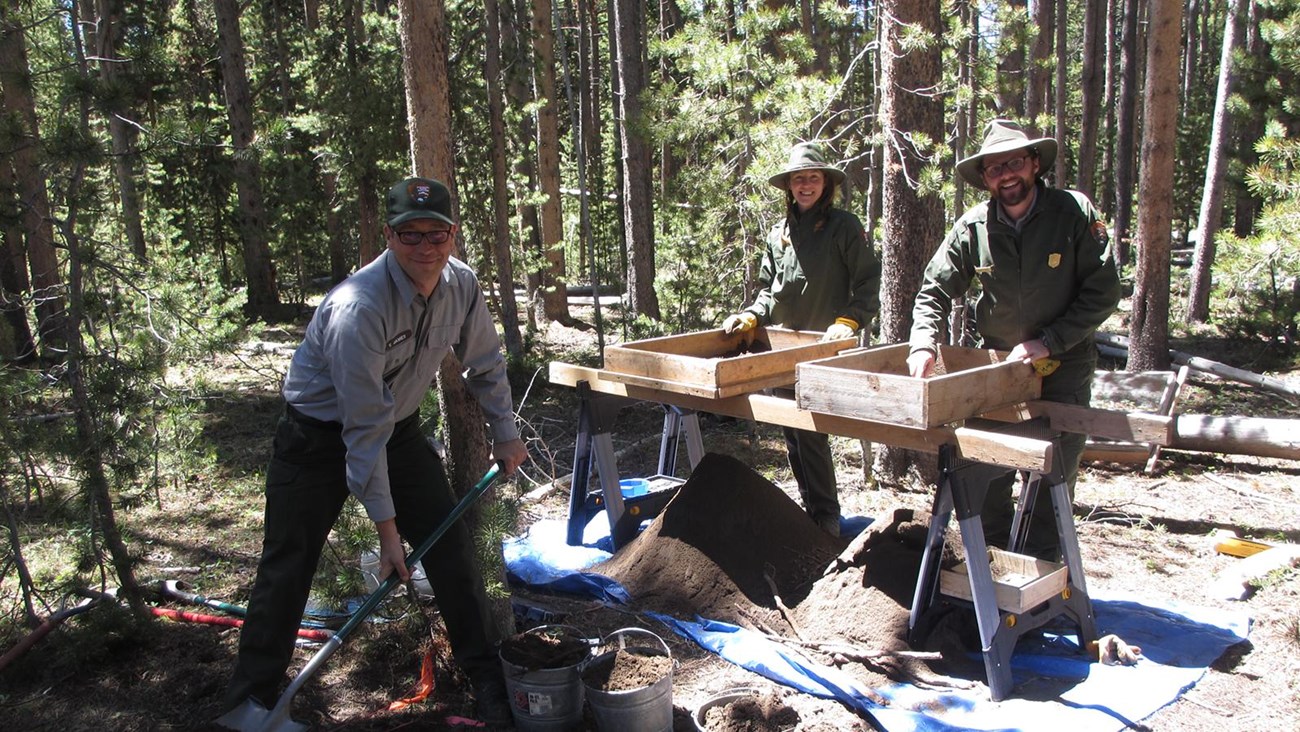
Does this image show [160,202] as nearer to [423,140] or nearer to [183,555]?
[183,555]

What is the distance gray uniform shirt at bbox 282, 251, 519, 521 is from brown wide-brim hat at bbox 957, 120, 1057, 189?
225 cm

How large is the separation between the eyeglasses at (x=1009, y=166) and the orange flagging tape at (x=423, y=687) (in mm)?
3120

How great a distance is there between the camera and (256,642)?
3131 millimetres

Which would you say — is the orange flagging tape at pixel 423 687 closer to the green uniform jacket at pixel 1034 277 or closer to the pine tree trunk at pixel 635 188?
the green uniform jacket at pixel 1034 277

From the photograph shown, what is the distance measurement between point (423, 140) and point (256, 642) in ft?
6.81

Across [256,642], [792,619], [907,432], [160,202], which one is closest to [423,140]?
[256,642]

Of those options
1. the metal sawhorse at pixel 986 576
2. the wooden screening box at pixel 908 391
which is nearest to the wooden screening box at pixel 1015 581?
the metal sawhorse at pixel 986 576

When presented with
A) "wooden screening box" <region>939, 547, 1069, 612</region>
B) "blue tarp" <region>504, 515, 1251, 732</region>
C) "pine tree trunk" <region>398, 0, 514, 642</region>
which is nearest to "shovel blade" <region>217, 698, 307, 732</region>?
"pine tree trunk" <region>398, 0, 514, 642</region>

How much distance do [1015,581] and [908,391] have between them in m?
1.04

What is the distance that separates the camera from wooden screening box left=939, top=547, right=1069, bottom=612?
352 cm

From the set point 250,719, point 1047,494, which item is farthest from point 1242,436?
point 250,719

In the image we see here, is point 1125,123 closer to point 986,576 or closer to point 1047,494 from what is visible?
point 1047,494

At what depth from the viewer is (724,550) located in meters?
4.55

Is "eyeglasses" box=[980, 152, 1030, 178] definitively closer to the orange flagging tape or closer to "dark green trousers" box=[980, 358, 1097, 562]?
"dark green trousers" box=[980, 358, 1097, 562]
